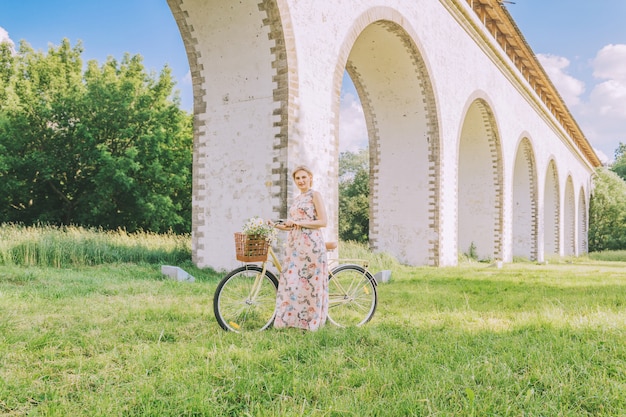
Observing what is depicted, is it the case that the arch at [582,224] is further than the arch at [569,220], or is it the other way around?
the arch at [582,224]

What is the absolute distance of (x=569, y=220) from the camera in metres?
32.2

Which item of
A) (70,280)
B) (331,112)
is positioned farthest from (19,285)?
(331,112)

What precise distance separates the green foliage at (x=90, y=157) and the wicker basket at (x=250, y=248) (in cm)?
1536

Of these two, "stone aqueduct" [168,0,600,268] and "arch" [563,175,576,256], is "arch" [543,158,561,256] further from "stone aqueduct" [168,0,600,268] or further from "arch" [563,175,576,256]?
"arch" [563,175,576,256]

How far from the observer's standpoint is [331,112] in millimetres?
8180

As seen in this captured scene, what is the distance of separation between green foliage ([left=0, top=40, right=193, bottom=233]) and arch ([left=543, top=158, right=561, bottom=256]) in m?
19.6

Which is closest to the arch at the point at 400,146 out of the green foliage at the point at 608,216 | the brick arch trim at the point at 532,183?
the brick arch trim at the point at 532,183

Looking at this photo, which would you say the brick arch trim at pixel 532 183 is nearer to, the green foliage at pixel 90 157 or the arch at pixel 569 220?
the arch at pixel 569 220

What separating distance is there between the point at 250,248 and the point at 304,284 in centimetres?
55

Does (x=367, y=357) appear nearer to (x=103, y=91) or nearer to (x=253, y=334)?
(x=253, y=334)

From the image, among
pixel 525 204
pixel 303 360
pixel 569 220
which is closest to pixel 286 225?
pixel 303 360

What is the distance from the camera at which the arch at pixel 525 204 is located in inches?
798

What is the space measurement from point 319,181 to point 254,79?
189 centimetres

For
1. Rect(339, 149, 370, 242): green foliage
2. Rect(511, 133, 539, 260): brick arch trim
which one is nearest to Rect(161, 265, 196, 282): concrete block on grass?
Rect(511, 133, 539, 260): brick arch trim
